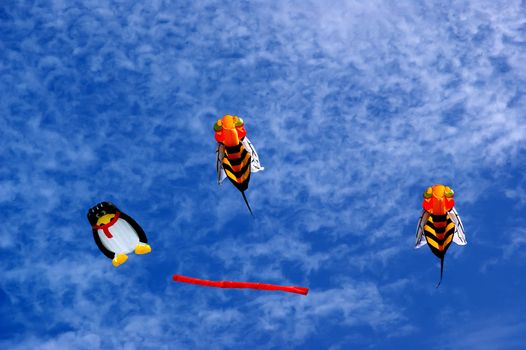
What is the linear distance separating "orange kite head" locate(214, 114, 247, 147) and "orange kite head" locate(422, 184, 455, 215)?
7736 millimetres

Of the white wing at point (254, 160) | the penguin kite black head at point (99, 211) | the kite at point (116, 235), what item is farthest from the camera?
the white wing at point (254, 160)

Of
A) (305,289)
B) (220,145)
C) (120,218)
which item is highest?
(220,145)

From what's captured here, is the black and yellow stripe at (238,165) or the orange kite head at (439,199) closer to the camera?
the orange kite head at (439,199)

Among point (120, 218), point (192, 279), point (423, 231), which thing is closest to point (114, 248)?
point (120, 218)

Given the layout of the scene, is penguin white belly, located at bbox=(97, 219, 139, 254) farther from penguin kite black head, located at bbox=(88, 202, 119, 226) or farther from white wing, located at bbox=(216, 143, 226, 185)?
white wing, located at bbox=(216, 143, 226, 185)

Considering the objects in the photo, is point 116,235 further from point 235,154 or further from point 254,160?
point 254,160

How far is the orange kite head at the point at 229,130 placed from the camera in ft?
117

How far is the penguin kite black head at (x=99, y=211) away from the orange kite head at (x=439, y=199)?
12326 millimetres

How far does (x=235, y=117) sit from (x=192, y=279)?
6.72m

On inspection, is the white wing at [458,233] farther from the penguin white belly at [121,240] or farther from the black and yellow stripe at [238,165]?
the penguin white belly at [121,240]

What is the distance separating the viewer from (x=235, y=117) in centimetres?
3612

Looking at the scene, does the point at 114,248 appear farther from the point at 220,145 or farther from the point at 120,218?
the point at 220,145

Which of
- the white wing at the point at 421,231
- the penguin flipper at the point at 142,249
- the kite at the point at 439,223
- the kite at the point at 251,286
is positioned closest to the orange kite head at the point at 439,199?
the kite at the point at 439,223

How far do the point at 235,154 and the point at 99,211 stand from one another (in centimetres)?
577
